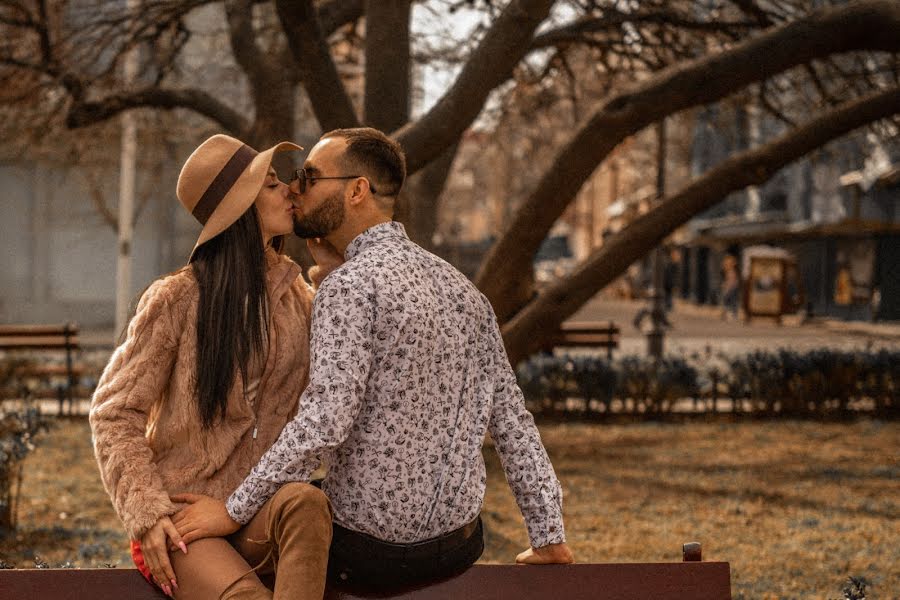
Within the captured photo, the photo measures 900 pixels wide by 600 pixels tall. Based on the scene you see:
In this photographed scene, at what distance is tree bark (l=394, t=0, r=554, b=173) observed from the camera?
663cm

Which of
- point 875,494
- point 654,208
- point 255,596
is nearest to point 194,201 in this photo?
point 255,596

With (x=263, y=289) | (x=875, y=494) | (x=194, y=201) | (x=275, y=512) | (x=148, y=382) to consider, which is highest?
(x=194, y=201)

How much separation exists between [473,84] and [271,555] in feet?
14.9

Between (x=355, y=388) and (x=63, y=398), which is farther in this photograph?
(x=63, y=398)

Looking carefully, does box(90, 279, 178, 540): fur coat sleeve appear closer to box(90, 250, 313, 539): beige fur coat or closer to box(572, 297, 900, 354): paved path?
box(90, 250, 313, 539): beige fur coat

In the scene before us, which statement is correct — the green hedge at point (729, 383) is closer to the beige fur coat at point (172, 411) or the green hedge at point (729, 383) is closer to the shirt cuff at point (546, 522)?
the shirt cuff at point (546, 522)

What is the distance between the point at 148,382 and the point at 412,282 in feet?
2.31

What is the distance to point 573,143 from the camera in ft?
23.7

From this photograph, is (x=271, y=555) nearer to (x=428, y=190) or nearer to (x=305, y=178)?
(x=305, y=178)

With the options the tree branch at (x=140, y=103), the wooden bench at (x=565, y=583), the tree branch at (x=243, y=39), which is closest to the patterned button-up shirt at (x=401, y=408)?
the wooden bench at (x=565, y=583)

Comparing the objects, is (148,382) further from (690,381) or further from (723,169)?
(690,381)

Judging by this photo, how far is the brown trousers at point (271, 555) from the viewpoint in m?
2.60

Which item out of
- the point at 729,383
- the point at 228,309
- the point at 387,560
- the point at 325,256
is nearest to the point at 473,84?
the point at 325,256

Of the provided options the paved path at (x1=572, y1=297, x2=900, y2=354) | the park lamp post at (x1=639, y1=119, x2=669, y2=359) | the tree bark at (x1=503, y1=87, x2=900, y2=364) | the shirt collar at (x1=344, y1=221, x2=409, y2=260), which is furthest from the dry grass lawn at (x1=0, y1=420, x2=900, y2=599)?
the paved path at (x1=572, y1=297, x2=900, y2=354)
